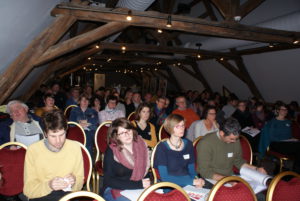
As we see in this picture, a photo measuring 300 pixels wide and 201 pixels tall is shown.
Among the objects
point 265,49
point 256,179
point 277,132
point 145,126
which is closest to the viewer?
point 256,179

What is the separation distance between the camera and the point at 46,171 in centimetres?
206

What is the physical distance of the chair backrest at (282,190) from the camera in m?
1.85

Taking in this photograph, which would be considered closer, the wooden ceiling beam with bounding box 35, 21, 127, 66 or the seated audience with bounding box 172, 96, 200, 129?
the wooden ceiling beam with bounding box 35, 21, 127, 66

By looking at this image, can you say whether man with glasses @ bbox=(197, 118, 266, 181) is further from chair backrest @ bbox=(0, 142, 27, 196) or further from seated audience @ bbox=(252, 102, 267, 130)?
seated audience @ bbox=(252, 102, 267, 130)

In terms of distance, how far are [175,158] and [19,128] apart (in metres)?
2.14

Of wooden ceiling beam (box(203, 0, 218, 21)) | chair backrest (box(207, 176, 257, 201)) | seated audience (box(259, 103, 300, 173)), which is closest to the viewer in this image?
chair backrest (box(207, 176, 257, 201))

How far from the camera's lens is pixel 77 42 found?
4719mm

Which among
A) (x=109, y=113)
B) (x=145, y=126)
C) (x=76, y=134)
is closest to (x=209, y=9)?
(x=109, y=113)

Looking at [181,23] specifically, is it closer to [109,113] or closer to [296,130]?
[109,113]

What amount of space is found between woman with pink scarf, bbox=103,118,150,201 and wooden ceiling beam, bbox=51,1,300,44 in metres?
2.56

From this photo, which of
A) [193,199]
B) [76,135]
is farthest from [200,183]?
[76,135]

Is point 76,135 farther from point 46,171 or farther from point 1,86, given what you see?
point 1,86

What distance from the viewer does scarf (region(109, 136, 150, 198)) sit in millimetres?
2275

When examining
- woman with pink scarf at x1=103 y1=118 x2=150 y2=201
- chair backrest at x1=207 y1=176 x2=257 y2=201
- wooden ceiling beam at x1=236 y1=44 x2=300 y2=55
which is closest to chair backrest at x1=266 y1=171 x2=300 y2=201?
chair backrest at x1=207 y1=176 x2=257 y2=201
